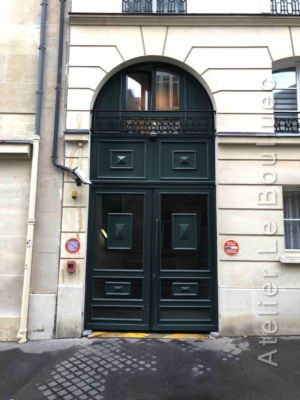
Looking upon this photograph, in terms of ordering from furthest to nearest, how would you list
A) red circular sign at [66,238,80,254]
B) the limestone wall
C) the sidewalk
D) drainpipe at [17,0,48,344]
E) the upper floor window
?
the upper floor window → red circular sign at [66,238,80,254] → the limestone wall → drainpipe at [17,0,48,344] → the sidewalk

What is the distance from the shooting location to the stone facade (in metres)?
6.30

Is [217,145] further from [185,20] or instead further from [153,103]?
[185,20]

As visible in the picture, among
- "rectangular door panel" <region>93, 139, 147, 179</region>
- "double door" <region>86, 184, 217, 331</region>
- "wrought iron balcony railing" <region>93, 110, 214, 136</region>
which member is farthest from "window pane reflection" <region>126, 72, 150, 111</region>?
"double door" <region>86, 184, 217, 331</region>

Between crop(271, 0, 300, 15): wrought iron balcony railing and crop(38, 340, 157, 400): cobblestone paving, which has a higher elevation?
crop(271, 0, 300, 15): wrought iron balcony railing

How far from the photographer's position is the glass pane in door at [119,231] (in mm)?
6645

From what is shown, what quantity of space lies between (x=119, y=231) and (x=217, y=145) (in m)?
2.53

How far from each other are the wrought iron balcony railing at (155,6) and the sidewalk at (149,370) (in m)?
6.51

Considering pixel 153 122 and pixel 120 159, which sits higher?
pixel 153 122

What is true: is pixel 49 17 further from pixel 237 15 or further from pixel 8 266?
pixel 8 266

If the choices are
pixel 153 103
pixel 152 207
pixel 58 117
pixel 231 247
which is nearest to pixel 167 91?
pixel 153 103

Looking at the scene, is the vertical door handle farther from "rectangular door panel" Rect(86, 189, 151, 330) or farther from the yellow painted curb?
the yellow painted curb

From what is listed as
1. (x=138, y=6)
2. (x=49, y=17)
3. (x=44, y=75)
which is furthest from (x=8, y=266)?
(x=138, y=6)

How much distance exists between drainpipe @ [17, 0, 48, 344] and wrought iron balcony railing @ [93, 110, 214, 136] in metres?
1.11

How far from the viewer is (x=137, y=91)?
723cm
